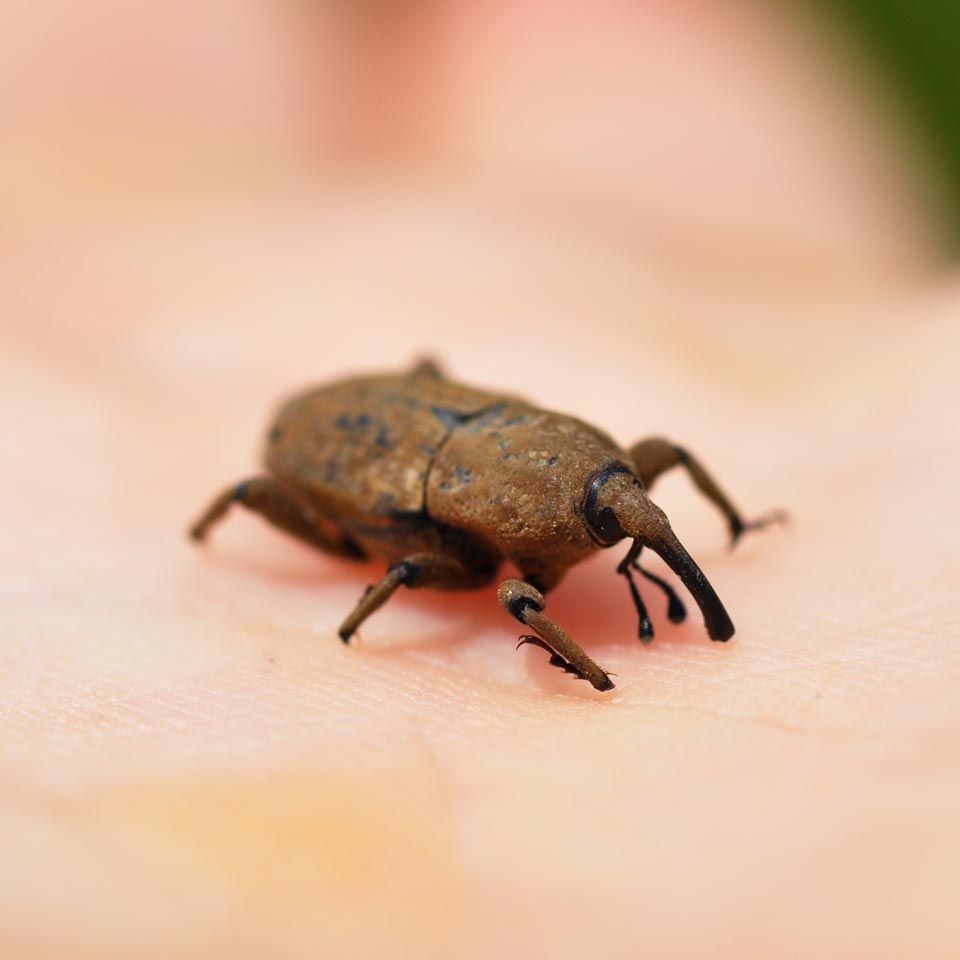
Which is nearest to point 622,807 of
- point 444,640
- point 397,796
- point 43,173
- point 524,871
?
point 524,871

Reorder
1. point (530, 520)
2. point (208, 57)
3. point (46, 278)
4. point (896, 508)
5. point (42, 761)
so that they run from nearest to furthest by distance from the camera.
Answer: point (42, 761)
point (530, 520)
point (896, 508)
point (46, 278)
point (208, 57)

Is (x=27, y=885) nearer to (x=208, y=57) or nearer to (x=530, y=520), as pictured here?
(x=530, y=520)

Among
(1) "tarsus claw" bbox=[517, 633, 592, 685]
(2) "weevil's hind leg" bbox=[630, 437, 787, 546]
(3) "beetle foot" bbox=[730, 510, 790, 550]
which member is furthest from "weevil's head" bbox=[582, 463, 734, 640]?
(3) "beetle foot" bbox=[730, 510, 790, 550]

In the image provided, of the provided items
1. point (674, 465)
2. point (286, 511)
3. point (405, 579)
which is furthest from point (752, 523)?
point (286, 511)

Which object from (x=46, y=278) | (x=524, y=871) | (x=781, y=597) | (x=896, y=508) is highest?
(x=896, y=508)

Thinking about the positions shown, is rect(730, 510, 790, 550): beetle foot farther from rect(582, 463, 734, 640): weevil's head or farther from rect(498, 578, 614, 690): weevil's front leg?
rect(498, 578, 614, 690): weevil's front leg

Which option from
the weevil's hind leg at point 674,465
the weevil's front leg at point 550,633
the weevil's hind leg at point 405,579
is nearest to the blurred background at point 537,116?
the weevil's hind leg at point 674,465

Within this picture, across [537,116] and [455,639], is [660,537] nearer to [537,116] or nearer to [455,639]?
[455,639]
